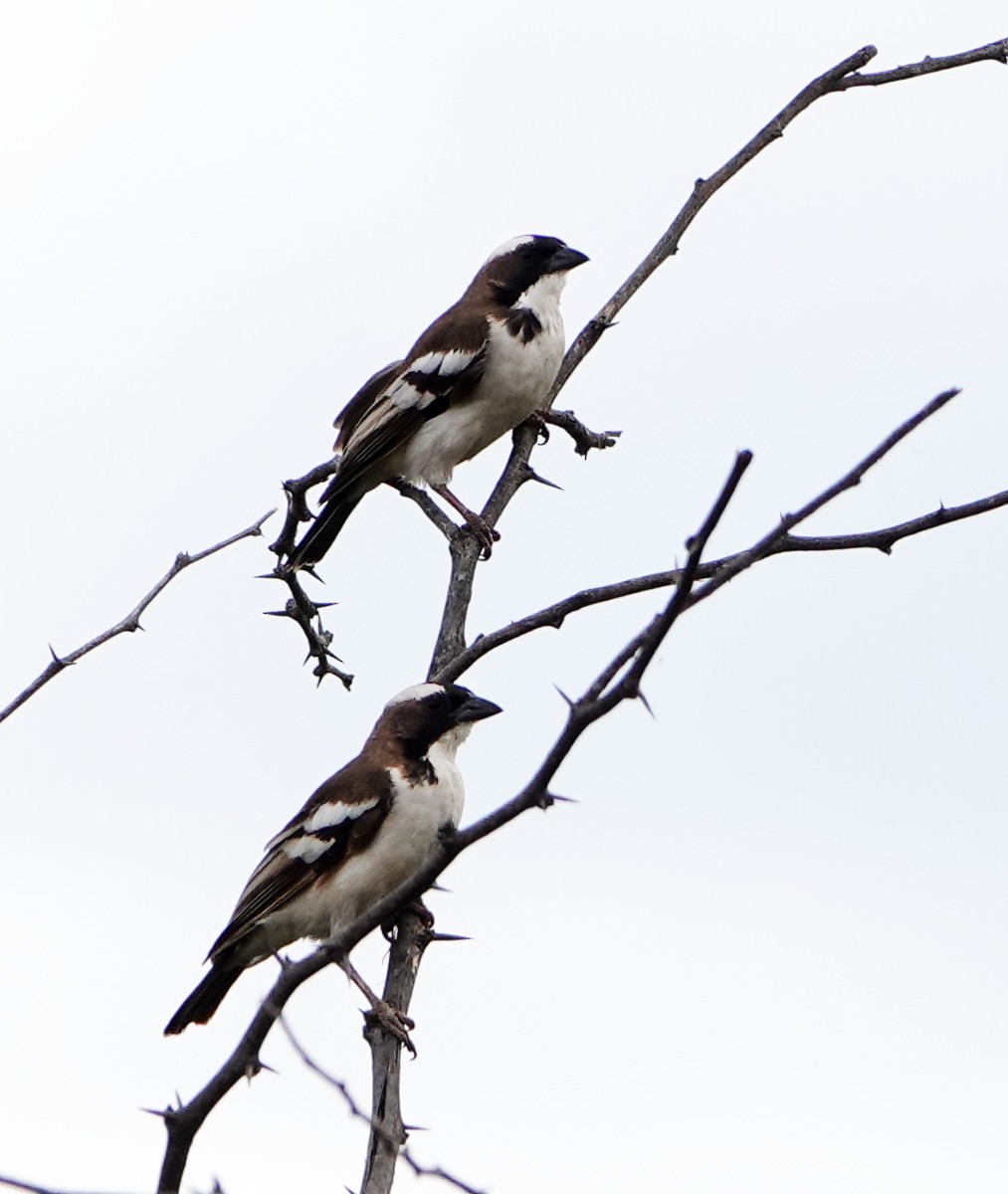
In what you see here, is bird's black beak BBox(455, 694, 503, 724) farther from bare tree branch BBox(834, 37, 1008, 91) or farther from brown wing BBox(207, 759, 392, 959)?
bare tree branch BBox(834, 37, 1008, 91)

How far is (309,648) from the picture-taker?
19.2ft

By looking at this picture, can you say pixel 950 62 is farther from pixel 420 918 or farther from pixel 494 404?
pixel 420 918

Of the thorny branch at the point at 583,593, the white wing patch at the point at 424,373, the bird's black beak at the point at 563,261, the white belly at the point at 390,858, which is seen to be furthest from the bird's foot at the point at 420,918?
the bird's black beak at the point at 563,261

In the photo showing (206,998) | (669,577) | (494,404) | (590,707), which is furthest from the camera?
(494,404)

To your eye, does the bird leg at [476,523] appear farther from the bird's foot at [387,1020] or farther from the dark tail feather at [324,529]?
the bird's foot at [387,1020]

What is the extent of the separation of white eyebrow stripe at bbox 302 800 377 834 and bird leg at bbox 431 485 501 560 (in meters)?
1.00

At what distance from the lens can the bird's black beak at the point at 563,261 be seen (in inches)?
322

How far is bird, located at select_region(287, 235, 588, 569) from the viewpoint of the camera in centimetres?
746

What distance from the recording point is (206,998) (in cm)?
653

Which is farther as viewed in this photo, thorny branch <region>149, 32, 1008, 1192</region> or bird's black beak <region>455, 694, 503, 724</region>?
bird's black beak <region>455, 694, 503, 724</region>

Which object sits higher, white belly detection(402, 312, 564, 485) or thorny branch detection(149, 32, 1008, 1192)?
white belly detection(402, 312, 564, 485)

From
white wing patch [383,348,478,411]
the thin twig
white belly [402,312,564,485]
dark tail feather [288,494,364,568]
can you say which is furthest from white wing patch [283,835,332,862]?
the thin twig

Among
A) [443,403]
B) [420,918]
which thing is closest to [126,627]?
[420,918]

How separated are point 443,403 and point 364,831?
2.26 meters
